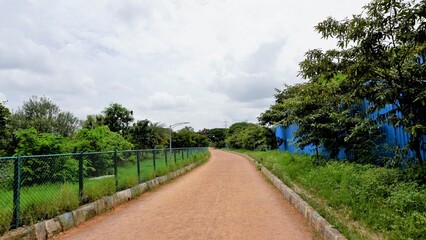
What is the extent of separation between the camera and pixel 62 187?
7227mm

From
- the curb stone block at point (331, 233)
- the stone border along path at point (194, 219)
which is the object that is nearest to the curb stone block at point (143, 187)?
the stone border along path at point (194, 219)

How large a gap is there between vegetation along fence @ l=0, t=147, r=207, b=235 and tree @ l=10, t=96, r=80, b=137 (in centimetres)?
3819

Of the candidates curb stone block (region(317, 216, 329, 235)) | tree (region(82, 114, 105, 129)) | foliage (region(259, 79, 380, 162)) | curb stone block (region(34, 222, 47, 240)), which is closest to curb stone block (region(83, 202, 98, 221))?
curb stone block (region(34, 222, 47, 240))

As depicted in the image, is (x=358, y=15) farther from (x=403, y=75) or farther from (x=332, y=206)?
(x=332, y=206)

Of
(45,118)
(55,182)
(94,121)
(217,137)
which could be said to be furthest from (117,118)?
(217,137)

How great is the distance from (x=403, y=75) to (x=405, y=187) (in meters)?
2.39

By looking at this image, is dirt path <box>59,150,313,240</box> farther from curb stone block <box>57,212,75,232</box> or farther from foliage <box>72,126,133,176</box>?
foliage <box>72,126,133,176</box>

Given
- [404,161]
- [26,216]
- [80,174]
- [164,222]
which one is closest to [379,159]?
[404,161]

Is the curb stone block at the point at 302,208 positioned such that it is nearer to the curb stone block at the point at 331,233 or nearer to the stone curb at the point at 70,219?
the curb stone block at the point at 331,233

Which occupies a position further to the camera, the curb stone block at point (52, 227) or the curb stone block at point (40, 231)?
the curb stone block at point (52, 227)

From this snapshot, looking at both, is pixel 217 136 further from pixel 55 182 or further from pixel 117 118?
pixel 55 182

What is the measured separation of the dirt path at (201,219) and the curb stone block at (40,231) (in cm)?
33

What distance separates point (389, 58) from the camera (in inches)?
270

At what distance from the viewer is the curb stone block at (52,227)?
6024mm
